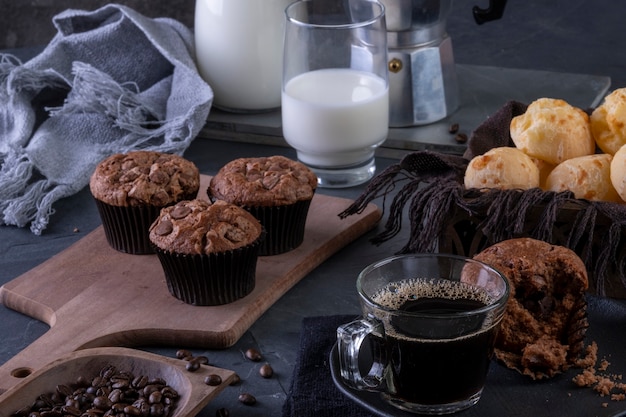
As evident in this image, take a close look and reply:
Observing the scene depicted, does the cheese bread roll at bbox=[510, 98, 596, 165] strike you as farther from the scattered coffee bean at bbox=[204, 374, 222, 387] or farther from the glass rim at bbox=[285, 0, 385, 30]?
the scattered coffee bean at bbox=[204, 374, 222, 387]

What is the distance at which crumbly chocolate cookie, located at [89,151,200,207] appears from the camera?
185cm

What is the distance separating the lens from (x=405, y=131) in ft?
A: 7.77

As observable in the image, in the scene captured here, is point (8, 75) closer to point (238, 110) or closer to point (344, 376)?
point (238, 110)

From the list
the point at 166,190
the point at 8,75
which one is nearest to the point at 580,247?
the point at 166,190

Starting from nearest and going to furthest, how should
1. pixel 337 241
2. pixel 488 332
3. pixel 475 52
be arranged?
pixel 488 332, pixel 337 241, pixel 475 52

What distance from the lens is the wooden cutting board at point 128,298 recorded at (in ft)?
5.23

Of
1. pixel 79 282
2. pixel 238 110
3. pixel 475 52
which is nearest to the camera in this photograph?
pixel 79 282

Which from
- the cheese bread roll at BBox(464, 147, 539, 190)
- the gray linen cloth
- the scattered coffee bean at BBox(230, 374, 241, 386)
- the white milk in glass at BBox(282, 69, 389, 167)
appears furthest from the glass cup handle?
the gray linen cloth

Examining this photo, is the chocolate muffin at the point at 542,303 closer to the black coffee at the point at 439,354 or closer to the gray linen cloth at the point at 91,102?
the black coffee at the point at 439,354

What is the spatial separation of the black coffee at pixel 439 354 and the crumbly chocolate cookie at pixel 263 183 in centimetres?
54

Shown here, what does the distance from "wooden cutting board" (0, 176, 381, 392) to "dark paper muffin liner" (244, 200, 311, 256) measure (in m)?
0.02

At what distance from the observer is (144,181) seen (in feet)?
6.11

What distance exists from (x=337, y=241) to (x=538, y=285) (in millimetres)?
528

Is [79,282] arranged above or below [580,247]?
below
